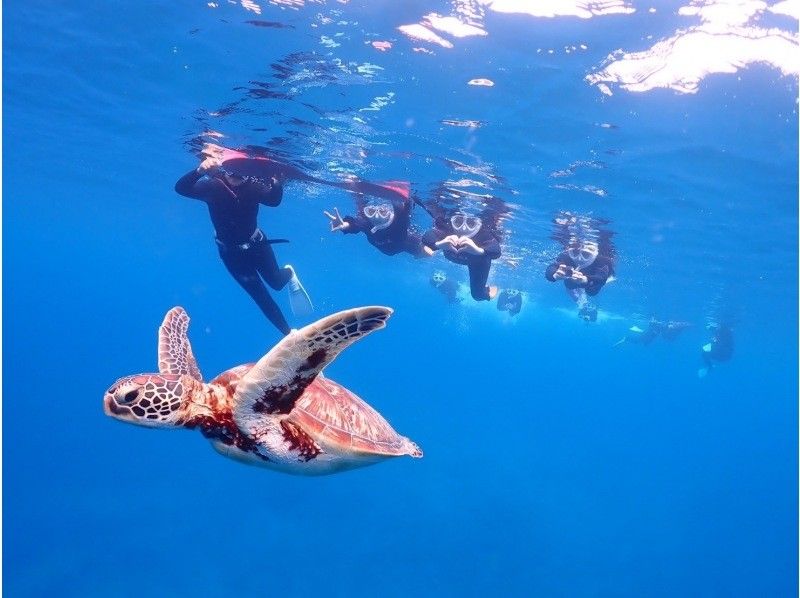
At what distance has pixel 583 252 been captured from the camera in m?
17.6

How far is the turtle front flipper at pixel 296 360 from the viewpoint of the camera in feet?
9.19

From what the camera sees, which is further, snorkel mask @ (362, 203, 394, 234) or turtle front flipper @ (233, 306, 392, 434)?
snorkel mask @ (362, 203, 394, 234)

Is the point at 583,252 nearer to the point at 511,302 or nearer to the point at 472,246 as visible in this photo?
the point at 511,302

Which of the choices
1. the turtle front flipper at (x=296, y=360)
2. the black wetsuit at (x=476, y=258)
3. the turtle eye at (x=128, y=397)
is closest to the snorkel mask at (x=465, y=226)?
the black wetsuit at (x=476, y=258)

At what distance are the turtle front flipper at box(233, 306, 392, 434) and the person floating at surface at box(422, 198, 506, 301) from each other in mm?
6570

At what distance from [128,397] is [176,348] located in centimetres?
130

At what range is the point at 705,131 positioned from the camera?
8.49m

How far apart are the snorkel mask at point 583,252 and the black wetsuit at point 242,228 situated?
37.6 ft

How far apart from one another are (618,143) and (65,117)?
18010 mm

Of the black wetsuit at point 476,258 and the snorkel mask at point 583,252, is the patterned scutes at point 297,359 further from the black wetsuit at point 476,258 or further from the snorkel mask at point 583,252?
the snorkel mask at point 583,252

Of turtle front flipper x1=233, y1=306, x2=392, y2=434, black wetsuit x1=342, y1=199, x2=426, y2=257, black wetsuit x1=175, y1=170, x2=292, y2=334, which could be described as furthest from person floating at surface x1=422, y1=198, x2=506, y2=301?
turtle front flipper x1=233, y1=306, x2=392, y2=434

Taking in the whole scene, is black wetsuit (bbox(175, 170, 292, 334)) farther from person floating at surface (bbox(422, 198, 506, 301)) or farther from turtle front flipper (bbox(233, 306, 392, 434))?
turtle front flipper (bbox(233, 306, 392, 434))

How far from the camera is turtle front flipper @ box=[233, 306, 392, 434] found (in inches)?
110

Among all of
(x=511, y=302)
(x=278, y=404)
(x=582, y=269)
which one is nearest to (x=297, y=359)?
(x=278, y=404)
